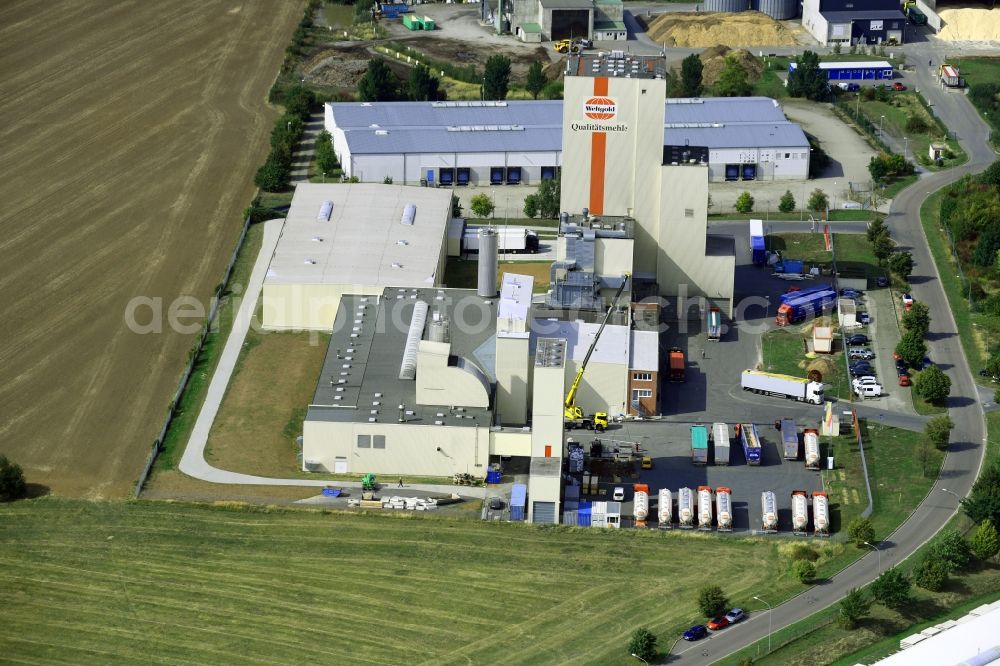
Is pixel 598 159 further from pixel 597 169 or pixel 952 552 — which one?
pixel 952 552

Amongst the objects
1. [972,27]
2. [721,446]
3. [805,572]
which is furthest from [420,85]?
[805,572]

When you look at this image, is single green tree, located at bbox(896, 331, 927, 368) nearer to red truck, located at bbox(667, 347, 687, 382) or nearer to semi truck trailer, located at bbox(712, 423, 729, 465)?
red truck, located at bbox(667, 347, 687, 382)

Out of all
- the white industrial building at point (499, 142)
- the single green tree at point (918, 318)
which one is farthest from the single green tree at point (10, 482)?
the single green tree at point (918, 318)

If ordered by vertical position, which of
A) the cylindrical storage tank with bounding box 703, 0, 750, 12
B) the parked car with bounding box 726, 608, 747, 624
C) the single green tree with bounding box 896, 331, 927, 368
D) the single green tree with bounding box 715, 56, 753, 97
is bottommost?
the cylindrical storage tank with bounding box 703, 0, 750, 12

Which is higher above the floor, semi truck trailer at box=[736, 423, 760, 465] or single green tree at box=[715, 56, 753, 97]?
semi truck trailer at box=[736, 423, 760, 465]

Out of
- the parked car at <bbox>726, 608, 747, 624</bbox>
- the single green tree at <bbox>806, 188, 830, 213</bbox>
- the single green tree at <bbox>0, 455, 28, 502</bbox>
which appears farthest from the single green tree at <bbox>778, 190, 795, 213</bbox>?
the single green tree at <bbox>0, 455, 28, 502</bbox>

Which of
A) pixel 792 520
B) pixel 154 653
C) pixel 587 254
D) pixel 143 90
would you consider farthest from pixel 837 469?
pixel 143 90
